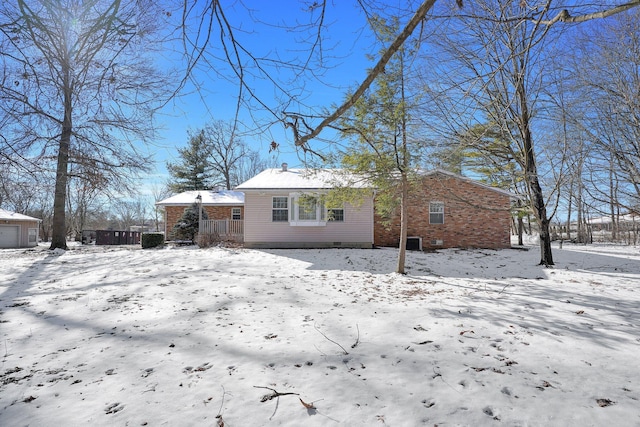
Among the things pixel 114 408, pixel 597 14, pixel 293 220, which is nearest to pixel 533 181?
pixel 597 14

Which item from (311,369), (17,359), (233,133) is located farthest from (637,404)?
(17,359)

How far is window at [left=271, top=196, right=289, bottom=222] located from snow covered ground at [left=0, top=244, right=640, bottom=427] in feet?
26.8

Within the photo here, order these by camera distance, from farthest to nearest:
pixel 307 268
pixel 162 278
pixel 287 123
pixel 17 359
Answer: pixel 307 268 < pixel 162 278 < pixel 17 359 < pixel 287 123

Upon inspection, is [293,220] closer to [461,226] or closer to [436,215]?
[436,215]

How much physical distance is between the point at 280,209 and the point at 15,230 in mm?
22486

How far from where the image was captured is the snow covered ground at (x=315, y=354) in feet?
7.57

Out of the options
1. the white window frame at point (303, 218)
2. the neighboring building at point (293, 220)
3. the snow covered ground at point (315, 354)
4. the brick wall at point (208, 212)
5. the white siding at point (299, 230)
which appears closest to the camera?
the snow covered ground at point (315, 354)

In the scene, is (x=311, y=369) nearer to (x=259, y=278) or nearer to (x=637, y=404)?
(x=637, y=404)

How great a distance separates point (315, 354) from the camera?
3.29 metres

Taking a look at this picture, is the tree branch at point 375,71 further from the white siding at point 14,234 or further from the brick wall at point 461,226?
the white siding at point 14,234

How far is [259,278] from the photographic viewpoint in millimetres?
7559

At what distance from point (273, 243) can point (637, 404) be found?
13.2 m

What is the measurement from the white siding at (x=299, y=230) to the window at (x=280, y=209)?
0.18 metres

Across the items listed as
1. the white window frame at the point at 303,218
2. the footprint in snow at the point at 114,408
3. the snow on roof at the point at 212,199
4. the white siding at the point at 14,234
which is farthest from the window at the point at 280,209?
the white siding at the point at 14,234
